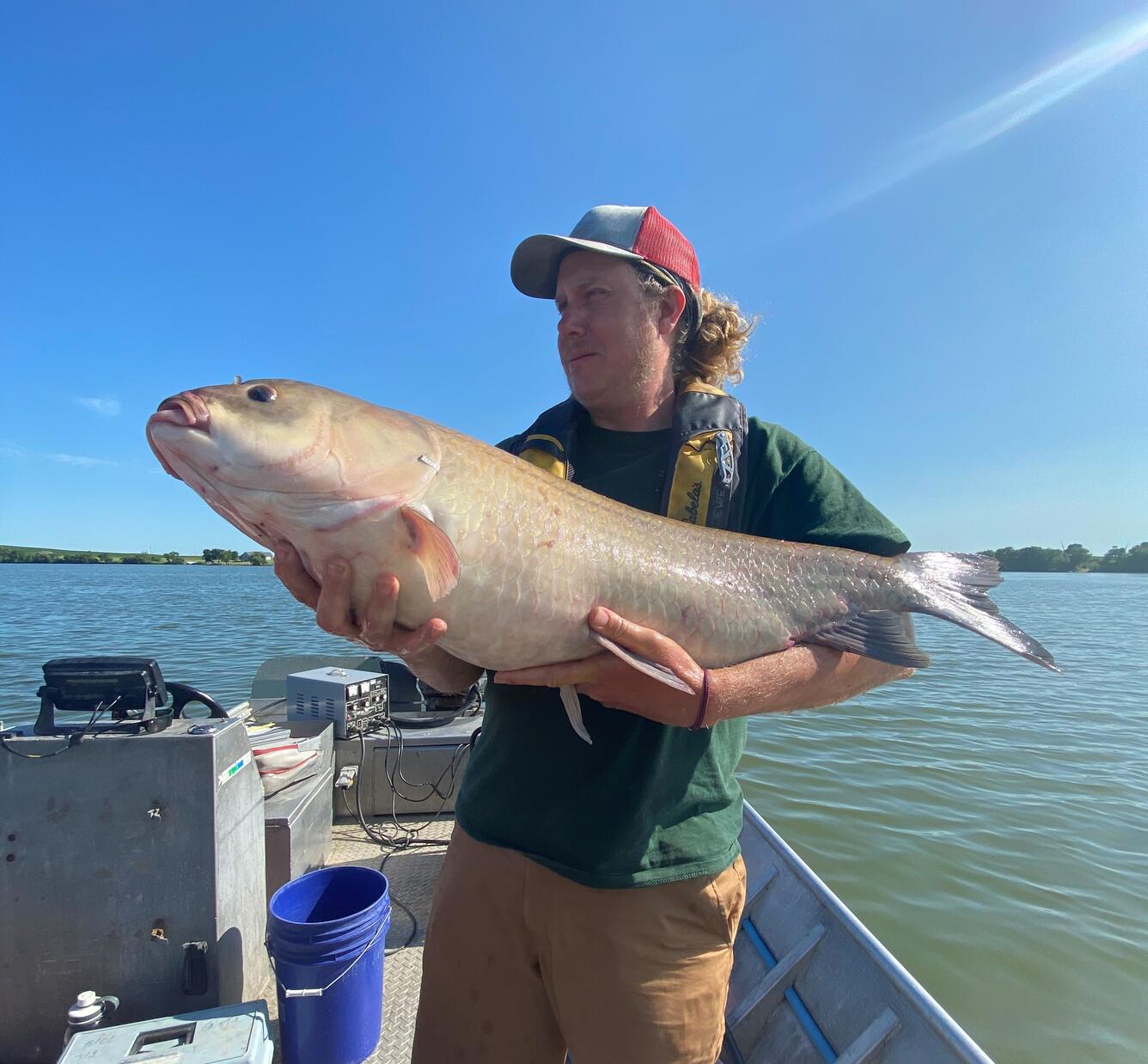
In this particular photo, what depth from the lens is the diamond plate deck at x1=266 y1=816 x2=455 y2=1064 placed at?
130 inches

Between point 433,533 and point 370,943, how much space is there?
2202mm

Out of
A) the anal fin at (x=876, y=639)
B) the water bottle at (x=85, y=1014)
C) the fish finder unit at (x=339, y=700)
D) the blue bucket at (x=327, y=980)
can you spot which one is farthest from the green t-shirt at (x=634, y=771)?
the fish finder unit at (x=339, y=700)

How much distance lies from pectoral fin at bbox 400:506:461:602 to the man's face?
0.89 meters

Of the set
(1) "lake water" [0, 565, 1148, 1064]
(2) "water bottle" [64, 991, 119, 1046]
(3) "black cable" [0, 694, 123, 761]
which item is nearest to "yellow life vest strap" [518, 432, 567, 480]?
(3) "black cable" [0, 694, 123, 761]

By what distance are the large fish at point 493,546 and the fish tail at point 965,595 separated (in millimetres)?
22

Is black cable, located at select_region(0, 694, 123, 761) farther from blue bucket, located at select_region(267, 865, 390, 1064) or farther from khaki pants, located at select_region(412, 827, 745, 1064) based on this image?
khaki pants, located at select_region(412, 827, 745, 1064)

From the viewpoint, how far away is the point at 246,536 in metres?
2.06

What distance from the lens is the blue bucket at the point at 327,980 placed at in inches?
110

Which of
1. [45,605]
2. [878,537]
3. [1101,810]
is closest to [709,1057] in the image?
[878,537]

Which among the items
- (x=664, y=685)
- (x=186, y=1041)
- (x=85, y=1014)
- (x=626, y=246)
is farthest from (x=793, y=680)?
(x=85, y=1014)

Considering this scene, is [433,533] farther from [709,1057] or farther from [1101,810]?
[1101,810]

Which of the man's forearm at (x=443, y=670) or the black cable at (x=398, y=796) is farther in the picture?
the black cable at (x=398, y=796)

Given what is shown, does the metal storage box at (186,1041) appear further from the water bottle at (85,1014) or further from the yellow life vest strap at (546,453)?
the yellow life vest strap at (546,453)

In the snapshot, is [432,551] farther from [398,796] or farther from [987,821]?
[987,821]
